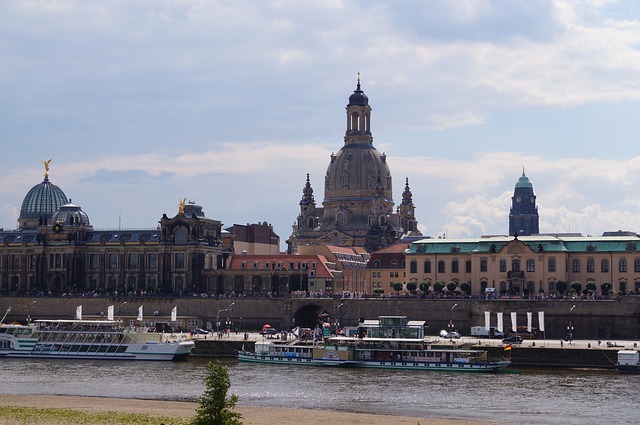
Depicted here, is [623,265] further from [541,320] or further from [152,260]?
[152,260]

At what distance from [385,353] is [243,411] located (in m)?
33.1

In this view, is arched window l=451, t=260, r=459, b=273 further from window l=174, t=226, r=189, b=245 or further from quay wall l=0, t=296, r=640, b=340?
window l=174, t=226, r=189, b=245

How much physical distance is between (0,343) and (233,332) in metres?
32.0

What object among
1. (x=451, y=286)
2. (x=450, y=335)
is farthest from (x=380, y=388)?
(x=451, y=286)

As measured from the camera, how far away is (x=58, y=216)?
17000 centimetres

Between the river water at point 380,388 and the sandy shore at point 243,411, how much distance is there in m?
2.53

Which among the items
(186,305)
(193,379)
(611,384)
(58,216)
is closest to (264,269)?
(186,305)

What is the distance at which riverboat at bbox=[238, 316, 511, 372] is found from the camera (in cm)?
10250

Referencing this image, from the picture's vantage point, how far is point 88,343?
115625 millimetres

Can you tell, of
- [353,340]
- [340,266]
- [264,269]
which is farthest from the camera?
[340,266]

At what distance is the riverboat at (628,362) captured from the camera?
9819cm

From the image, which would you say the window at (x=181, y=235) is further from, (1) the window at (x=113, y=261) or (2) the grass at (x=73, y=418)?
(2) the grass at (x=73, y=418)

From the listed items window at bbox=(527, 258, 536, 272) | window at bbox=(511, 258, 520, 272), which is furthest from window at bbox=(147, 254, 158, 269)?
window at bbox=(527, 258, 536, 272)

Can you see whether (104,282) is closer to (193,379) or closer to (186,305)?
(186,305)
